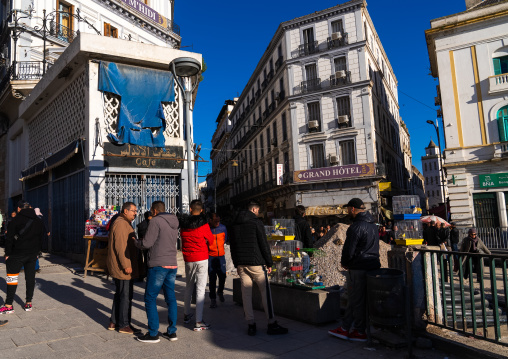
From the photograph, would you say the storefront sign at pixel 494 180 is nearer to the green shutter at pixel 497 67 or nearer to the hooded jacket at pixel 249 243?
the green shutter at pixel 497 67

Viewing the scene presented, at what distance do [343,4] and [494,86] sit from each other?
12539mm

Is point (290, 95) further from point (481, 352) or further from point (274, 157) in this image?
point (481, 352)

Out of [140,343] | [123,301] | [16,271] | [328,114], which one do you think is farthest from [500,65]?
[16,271]

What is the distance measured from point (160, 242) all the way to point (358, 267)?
8.71 feet

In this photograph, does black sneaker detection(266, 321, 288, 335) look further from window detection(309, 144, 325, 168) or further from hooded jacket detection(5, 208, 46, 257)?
window detection(309, 144, 325, 168)

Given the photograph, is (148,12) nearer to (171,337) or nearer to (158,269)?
(158,269)

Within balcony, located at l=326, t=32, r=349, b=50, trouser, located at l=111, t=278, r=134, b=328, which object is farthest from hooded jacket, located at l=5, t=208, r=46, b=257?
balcony, located at l=326, t=32, r=349, b=50

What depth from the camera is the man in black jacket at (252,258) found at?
5102 millimetres

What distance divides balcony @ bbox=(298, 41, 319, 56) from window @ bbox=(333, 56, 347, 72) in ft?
5.39

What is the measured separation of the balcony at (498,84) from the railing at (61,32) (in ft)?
74.0

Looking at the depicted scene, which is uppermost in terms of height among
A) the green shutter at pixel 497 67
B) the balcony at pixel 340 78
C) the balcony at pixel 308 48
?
the balcony at pixel 308 48

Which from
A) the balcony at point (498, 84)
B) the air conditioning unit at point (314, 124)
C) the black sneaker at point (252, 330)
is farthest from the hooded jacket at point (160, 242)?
the air conditioning unit at point (314, 124)

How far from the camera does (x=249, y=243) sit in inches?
205

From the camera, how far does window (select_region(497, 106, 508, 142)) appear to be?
18672 mm
